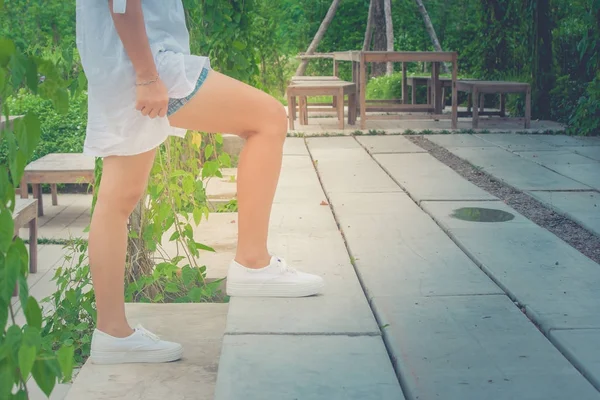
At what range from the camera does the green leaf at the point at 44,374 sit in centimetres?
131

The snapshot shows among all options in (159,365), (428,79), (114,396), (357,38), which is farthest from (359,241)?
(357,38)

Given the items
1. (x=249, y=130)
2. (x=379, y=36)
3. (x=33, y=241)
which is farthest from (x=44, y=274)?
(x=379, y=36)

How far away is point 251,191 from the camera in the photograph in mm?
2818

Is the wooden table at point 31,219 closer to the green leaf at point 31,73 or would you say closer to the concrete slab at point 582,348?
the concrete slab at point 582,348

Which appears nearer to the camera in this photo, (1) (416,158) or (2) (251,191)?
(2) (251,191)

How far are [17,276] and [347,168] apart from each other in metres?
5.27

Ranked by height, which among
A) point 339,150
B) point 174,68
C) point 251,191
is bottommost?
point 339,150

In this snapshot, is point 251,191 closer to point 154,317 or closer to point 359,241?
point 154,317

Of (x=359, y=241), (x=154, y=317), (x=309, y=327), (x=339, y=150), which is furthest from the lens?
(x=339, y=150)

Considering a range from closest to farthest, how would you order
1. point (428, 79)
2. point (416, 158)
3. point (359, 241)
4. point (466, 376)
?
point (466, 376), point (359, 241), point (416, 158), point (428, 79)

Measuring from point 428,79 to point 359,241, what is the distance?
321 inches

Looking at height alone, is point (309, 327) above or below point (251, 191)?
below

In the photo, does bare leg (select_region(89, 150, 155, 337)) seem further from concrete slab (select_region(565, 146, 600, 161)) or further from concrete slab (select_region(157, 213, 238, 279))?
concrete slab (select_region(565, 146, 600, 161))

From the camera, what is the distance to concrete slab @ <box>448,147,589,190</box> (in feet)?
18.7
